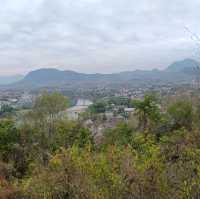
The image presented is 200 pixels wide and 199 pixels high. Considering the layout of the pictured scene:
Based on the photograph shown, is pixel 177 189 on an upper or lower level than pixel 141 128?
upper

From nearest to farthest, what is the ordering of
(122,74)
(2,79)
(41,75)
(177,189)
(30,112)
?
1. (177,189)
2. (30,112)
3. (122,74)
4. (41,75)
5. (2,79)

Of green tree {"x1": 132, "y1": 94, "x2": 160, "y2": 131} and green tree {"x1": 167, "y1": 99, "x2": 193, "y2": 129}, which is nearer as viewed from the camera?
green tree {"x1": 132, "y1": 94, "x2": 160, "y2": 131}

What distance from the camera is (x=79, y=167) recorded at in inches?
226

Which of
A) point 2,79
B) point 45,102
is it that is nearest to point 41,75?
point 2,79

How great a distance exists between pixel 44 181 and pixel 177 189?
229 centimetres

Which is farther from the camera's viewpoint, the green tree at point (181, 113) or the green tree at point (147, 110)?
the green tree at point (181, 113)

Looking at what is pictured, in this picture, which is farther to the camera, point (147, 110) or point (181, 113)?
point (181, 113)

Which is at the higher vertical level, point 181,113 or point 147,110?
point 147,110

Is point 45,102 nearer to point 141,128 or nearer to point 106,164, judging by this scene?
point 141,128

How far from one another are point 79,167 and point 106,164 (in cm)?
47

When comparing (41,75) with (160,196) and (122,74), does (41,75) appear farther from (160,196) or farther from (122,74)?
(160,196)

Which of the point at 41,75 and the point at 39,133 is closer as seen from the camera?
the point at 39,133

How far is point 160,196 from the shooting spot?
5.16 metres

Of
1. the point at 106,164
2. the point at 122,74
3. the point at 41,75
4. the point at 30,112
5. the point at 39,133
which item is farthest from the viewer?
the point at 41,75
